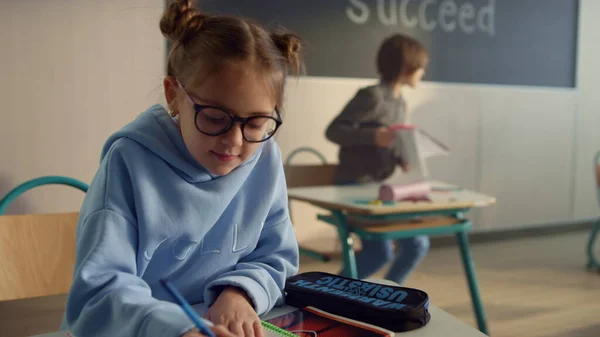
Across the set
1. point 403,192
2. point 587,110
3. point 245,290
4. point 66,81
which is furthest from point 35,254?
point 587,110

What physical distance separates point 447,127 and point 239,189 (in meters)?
3.36

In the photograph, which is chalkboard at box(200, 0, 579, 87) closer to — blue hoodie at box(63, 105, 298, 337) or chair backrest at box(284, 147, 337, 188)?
chair backrest at box(284, 147, 337, 188)

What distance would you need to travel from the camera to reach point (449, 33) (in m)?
4.10

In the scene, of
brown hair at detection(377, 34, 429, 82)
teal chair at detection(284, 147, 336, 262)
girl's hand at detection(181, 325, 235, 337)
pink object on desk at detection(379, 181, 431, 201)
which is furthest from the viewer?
brown hair at detection(377, 34, 429, 82)

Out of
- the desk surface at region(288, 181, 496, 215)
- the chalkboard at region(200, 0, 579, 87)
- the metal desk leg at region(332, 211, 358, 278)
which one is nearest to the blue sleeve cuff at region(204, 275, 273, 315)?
the desk surface at region(288, 181, 496, 215)

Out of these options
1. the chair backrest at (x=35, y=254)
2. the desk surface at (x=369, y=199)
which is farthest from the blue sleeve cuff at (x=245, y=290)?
the desk surface at (x=369, y=199)

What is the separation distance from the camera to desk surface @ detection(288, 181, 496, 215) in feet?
6.81

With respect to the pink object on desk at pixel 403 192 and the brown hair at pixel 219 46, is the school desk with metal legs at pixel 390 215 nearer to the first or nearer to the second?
the pink object on desk at pixel 403 192

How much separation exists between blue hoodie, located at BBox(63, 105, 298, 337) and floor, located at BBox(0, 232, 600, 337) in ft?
4.58

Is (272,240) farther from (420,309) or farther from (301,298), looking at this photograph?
(420,309)

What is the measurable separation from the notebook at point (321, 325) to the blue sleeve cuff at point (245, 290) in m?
0.02

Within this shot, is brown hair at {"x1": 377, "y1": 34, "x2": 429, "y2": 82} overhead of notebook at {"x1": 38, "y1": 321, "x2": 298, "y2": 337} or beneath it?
overhead

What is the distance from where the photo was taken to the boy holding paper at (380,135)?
2691 mm

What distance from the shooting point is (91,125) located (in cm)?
262
